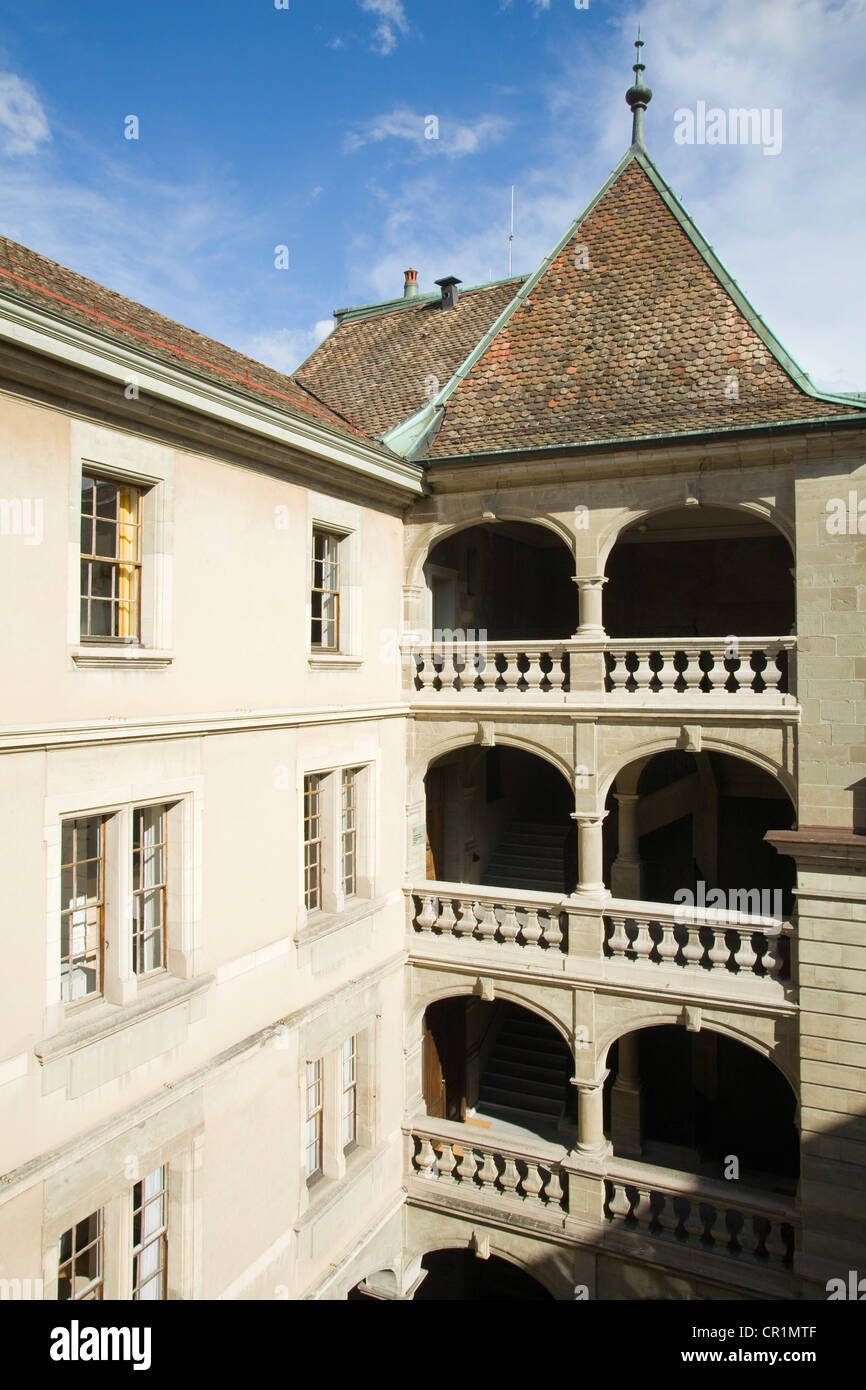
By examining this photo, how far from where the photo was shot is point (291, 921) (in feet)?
42.2

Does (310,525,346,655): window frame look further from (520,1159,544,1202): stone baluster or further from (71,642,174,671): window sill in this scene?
(520,1159,544,1202): stone baluster

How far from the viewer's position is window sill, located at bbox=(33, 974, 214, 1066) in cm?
915

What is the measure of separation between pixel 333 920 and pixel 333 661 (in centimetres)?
379

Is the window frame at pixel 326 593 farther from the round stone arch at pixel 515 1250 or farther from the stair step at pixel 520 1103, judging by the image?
the stair step at pixel 520 1103

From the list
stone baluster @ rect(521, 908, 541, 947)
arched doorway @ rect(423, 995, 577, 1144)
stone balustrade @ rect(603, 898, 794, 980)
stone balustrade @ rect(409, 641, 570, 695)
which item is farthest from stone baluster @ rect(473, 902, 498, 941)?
stone balustrade @ rect(409, 641, 570, 695)

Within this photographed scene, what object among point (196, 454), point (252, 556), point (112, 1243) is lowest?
point (112, 1243)

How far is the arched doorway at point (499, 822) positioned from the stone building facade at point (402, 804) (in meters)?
0.26

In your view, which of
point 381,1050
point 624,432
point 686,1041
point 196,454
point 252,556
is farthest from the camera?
point 686,1041

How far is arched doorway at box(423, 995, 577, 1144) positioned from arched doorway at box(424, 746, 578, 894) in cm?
267
